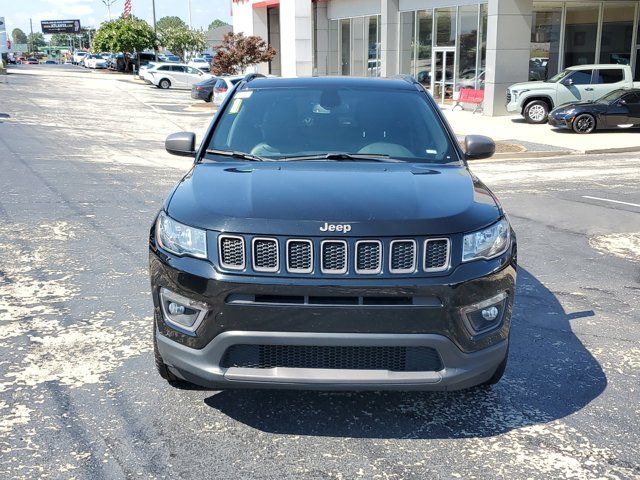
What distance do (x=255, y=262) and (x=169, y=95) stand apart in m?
36.9

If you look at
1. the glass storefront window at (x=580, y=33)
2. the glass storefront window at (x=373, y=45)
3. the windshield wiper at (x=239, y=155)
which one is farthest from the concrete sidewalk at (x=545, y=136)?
the windshield wiper at (x=239, y=155)

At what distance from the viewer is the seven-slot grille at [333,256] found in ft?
10.6

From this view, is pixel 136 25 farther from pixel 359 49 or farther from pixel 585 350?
pixel 585 350

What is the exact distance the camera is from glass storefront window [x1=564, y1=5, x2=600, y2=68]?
89.1 ft

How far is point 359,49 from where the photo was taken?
36.8 meters

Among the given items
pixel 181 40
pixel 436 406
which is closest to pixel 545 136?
pixel 436 406

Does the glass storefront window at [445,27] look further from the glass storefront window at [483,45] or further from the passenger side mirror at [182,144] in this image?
the passenger side mirror at [182,144]

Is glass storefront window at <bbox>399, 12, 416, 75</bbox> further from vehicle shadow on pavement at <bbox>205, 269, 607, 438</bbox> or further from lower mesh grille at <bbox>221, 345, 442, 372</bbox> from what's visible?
lower mesh grille at <bbox>221, 345, 442, 372</bbox>

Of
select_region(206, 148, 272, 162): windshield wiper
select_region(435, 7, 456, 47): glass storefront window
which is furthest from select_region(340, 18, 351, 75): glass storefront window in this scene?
select_region(206, 148, 272, 162): windshield wiper

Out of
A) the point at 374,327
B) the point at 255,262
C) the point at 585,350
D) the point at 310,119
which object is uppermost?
the point at 310,119

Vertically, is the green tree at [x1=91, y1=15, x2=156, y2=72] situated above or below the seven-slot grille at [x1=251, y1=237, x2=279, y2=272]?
above

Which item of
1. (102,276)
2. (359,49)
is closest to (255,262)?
(102,276)

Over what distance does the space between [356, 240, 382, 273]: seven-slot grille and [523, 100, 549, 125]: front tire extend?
2042cm

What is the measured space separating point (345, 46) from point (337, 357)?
37.3 m
